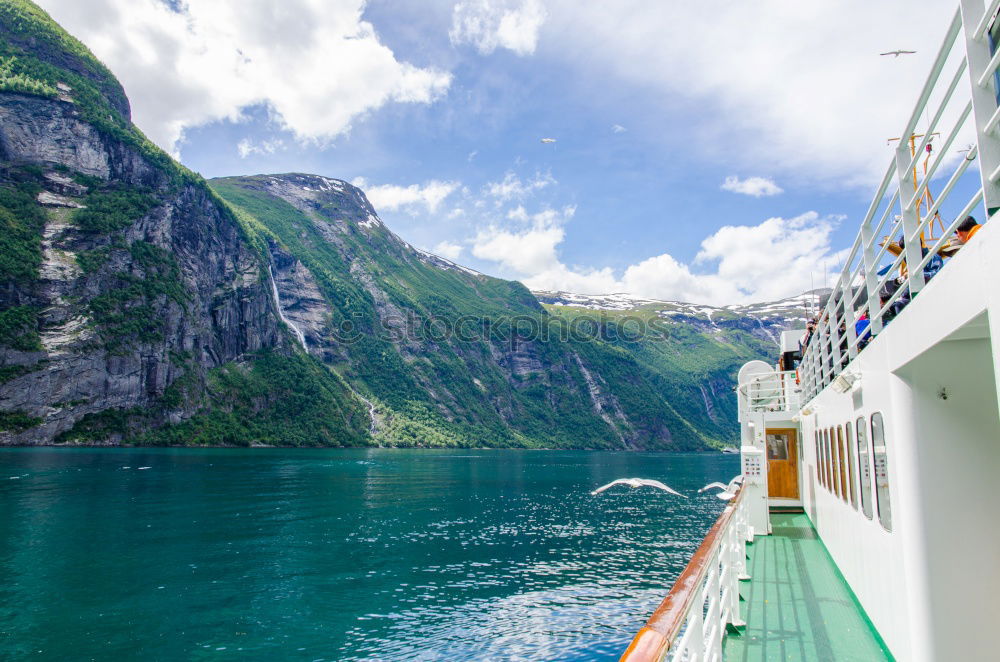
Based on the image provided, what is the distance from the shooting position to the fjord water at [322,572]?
45.6 feet

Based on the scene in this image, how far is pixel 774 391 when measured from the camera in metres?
17.0

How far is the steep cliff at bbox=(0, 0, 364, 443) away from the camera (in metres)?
91.2

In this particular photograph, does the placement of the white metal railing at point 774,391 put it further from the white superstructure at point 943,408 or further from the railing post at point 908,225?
the railing post at point 908,225

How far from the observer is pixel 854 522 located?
693cm

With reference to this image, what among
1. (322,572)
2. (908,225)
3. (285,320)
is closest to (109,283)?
(285,320)

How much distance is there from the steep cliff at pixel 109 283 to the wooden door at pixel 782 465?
327 feet

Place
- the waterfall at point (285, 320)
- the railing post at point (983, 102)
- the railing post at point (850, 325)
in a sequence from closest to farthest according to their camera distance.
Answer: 1. the railing post at point (983, 102)
2. the railing post at point (850, 325)
3. the waterfall at point (285, 320)

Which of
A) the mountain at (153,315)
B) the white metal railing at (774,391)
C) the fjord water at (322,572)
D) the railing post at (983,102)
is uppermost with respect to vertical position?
the mountain at (153,315)

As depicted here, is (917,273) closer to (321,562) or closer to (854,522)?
(854,522)

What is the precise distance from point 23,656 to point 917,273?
17092mm

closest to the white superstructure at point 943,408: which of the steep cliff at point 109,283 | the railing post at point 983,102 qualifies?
the railing post at point 983,102

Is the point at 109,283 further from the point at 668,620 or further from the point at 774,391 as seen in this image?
the point at 668,620

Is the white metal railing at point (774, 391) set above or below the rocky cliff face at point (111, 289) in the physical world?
below

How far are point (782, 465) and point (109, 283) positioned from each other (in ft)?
395
